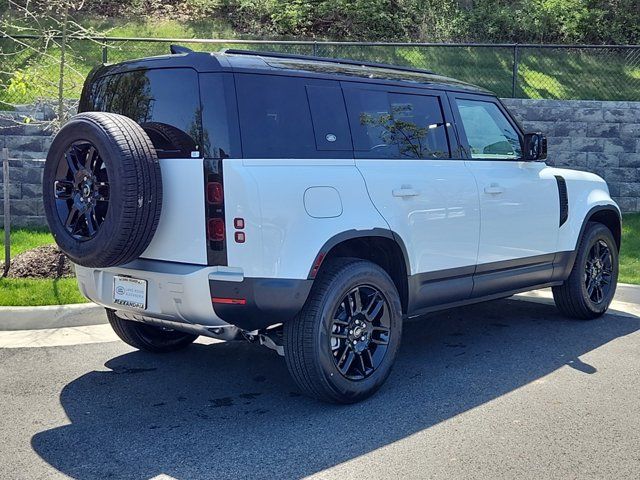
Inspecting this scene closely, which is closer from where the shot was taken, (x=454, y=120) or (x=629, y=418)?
(x=629, y=418)

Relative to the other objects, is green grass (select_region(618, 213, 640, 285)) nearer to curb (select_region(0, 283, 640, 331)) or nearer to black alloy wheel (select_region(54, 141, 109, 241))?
curb (select_region(0, 283, 640, 331))

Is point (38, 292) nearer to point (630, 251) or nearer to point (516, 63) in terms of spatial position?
point (630, 251)

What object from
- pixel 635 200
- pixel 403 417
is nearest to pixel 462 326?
pixel 403 417

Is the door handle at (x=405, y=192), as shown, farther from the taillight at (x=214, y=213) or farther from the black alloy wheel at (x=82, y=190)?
the black alloy wheel at (x=82, y=190)

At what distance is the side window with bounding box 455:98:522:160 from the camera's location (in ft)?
19.5

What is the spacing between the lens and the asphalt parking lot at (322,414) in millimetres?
3924

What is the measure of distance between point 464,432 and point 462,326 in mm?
2588

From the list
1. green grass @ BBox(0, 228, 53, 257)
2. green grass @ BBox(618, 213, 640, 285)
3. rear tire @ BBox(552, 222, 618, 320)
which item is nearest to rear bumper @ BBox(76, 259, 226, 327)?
rear tire @ BBox(552, 222, 618, 320)

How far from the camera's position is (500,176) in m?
6.00

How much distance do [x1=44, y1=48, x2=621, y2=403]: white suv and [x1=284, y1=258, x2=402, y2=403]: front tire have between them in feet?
0.03

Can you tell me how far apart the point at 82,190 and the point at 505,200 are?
125 inches

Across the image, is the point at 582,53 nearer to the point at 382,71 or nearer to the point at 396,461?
the point at 382,71

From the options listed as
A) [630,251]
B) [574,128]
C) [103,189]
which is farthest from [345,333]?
[574,128]

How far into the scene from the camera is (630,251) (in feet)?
32.3
